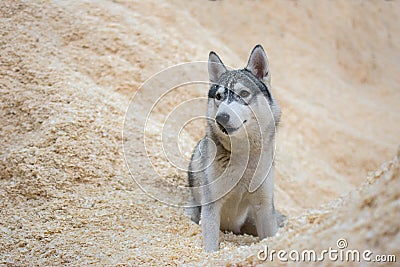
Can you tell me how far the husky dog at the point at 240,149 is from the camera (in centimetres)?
398

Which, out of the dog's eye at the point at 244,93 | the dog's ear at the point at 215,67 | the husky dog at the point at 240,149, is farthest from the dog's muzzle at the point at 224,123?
the dog's ear at the point at 215,67

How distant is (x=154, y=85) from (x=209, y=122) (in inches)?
128

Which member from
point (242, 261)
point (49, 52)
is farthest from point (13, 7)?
point (242, 261)

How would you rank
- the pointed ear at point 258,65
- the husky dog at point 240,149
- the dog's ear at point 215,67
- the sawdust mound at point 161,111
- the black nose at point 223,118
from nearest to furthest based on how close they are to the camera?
the sawdust mound at point 161,111 → the black nose at point 223,118 → the husky dog at point 240,149 → the pointed ear at point 258,65 → the dog's ear at point 215,67

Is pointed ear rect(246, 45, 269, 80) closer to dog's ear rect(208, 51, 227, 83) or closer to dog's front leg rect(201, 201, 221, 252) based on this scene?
dog's ear rect(208, 51, 227, 83)

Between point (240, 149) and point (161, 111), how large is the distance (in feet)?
10.1

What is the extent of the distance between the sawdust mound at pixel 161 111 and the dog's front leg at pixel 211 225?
0.10m

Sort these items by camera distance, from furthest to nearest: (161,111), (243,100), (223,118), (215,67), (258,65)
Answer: (161,111) → (215,67) → (258,65) → (243,100) → (223,118)

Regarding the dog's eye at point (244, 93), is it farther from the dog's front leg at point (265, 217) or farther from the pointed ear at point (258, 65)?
the dog's front leg at point (265, 217)

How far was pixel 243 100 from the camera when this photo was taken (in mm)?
3971

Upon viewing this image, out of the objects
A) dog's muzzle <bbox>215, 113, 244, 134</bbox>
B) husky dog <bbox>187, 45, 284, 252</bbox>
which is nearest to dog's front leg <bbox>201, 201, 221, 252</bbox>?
husky dog <bbox>187, 45, 284, 252</bbox>

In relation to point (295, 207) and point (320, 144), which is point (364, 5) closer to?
point (320, 144)

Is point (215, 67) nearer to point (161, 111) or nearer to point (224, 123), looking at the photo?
point (224, 123)

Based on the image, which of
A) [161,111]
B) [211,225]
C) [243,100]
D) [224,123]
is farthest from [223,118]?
[161,111]
